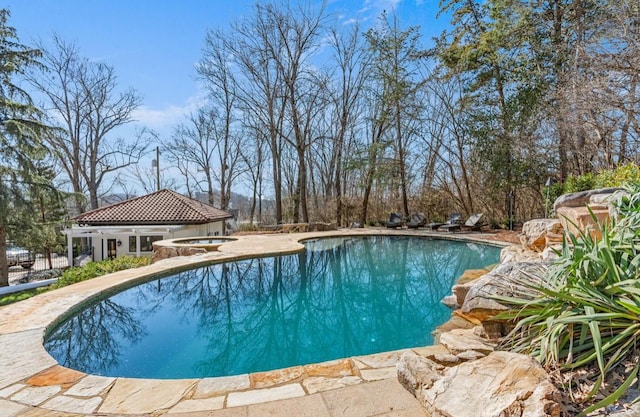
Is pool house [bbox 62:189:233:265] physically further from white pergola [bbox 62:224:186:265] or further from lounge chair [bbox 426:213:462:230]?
lounge chair [bbox 426:213:462:230]

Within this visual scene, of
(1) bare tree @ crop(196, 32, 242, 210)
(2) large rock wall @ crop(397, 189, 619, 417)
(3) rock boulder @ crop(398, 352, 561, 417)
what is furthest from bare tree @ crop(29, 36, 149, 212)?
(3) rock boulder @ crop(398, 352, 561, 417)

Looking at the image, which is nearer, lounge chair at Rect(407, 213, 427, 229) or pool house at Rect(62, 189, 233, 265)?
pool house at Rect(62, 189, 233, 265)

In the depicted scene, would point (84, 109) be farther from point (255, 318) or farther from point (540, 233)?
point (540, 233)

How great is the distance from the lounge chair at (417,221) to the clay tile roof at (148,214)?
8.92 meters

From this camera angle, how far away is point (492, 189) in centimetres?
1368

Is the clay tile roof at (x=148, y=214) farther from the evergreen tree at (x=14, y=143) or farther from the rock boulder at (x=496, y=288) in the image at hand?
the rock boulder at (x=496, y=288)

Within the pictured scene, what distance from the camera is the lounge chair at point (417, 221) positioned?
14438 millimetres

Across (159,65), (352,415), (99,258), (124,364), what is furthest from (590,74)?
(99,258)

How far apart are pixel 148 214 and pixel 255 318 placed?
11098 millimetres

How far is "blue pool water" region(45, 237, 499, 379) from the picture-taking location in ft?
12.0

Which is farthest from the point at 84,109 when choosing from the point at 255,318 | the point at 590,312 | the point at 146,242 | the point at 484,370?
the point at 590,312

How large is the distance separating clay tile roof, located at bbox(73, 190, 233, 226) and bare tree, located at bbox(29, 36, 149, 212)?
636 centimetres

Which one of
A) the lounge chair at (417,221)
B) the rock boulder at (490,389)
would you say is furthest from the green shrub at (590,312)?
the lounge chair at (417,221)

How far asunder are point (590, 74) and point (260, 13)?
43.5 ft
